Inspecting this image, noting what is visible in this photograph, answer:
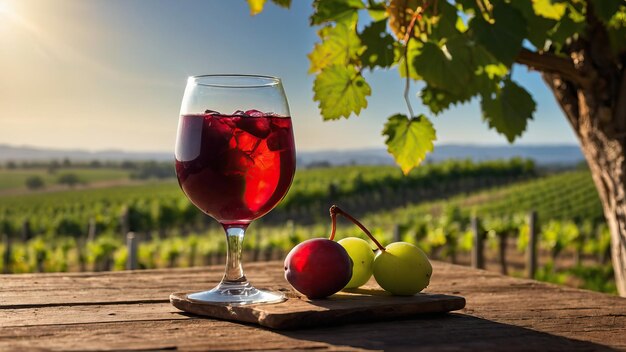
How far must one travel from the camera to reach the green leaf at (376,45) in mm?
1928

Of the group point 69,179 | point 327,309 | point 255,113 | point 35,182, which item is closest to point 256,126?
point 255,113

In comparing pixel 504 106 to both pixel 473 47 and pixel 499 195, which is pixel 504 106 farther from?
pixel 499 195

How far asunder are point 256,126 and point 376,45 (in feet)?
1.89

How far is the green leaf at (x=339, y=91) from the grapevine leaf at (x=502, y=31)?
49 centimetres

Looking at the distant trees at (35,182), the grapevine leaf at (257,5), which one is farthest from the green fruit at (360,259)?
the distant trees at (35,182)

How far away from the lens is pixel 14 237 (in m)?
30.0

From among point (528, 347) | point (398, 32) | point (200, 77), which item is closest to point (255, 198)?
point (200, 77)

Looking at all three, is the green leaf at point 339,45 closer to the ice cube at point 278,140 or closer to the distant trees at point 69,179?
the ice cube at point 278,140

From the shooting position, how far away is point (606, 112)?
2.77m

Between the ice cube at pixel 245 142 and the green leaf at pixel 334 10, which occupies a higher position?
the green leaf at pixel 334 10

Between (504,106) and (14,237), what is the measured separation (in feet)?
102

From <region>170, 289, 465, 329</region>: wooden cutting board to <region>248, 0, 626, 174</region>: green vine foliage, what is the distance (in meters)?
0.45

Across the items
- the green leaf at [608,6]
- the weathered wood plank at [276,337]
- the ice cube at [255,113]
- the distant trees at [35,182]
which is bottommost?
the distant trees at [35,182]

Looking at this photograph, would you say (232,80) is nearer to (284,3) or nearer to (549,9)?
(284,3)
